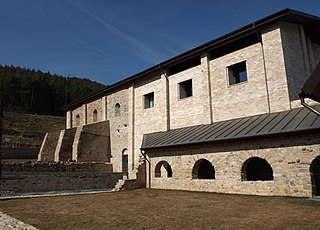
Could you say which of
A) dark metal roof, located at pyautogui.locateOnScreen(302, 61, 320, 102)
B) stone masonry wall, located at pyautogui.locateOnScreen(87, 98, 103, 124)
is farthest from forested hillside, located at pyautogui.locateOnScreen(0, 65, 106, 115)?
dark metal roof, located at pyautogui.locateOnScreen(302, 61, 320, 102)

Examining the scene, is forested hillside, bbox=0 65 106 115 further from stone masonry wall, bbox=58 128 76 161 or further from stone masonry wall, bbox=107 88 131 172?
stone masonry wall, bbox=107 88 131 172

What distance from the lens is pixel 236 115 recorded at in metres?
14.6

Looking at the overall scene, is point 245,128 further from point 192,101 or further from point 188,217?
point 188,217

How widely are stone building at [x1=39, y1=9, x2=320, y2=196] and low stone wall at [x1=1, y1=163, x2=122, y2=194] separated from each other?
281 centimetres

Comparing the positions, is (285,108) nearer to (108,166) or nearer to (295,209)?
(295,209)

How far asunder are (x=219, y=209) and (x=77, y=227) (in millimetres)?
4176

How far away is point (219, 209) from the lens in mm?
8062

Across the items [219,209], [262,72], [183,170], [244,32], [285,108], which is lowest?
[219,209]

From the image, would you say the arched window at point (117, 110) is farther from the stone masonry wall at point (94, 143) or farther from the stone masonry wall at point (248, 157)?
the stone masonry wall at point (248, 157)

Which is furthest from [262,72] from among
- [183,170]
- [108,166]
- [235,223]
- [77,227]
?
[108,166]

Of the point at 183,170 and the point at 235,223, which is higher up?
the point at 183,170

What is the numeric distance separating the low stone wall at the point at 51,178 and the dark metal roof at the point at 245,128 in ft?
15.2

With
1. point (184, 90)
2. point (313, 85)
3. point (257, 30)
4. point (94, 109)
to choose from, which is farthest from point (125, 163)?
point (313, 85)

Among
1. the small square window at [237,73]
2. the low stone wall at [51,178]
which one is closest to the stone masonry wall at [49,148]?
the low stone wall at [51,178]
